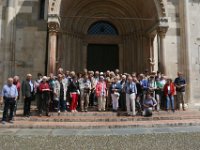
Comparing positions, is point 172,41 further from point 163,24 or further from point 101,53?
point 101,53

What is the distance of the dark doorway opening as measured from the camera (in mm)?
18484

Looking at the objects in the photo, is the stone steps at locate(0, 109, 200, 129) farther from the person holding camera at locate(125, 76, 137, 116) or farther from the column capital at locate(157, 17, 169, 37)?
the column capital at locate(157, 17, 169, 37)

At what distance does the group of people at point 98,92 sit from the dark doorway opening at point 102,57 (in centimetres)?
410

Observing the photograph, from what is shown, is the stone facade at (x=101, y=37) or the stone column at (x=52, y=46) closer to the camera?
the stone column at (x=52, y=46)

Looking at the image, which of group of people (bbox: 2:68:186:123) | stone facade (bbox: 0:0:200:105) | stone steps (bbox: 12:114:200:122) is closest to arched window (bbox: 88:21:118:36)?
stone facade (bbox: 0:0:200:105)

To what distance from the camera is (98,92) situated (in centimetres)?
1320

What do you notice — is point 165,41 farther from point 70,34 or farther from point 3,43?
point 3,43

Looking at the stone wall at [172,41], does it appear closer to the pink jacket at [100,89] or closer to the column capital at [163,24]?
the column capital at [163,24]

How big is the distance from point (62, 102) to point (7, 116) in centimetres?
254

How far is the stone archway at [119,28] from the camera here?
16.8 metres

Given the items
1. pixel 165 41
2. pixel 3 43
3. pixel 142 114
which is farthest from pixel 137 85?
pixel 3 43

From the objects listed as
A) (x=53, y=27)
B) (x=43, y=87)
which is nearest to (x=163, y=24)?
(x=53, y=27)

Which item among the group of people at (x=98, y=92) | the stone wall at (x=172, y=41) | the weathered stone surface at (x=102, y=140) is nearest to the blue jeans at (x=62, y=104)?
the group of people at (x=98, y=92)

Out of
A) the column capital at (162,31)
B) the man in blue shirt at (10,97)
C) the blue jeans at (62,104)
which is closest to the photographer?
the man in blue shirt at (10,97)
